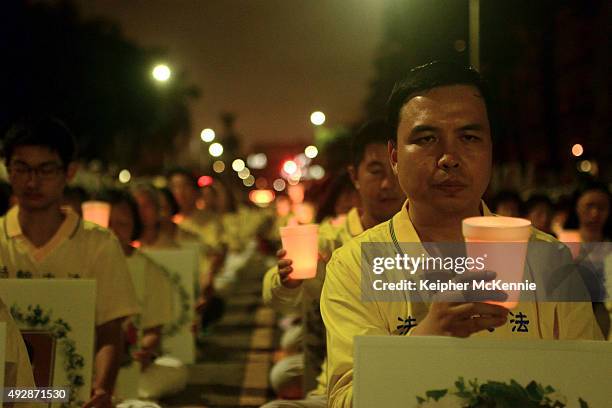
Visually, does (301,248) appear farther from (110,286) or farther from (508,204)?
(508,204)

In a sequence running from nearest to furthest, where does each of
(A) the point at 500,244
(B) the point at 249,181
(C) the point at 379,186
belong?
(A) the point at 500,244, (C) the point at 379,186, (B) the point at 249,181

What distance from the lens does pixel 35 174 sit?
5.12 metres

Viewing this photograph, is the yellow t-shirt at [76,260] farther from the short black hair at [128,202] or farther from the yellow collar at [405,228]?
the short black hair at [128,202]

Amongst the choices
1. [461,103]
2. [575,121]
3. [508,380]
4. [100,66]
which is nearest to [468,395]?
[508,380]

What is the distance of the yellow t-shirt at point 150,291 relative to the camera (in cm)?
816

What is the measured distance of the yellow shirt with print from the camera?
5750 millimetres

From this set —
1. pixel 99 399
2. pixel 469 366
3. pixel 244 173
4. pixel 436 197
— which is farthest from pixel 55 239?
pixel 244 173

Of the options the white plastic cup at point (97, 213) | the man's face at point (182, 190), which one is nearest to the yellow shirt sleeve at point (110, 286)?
the white plastic cup at point (97, 213)

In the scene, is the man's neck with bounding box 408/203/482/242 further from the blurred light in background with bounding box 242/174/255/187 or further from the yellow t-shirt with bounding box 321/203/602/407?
the blurred light in background with bounding box 242/174/255/187

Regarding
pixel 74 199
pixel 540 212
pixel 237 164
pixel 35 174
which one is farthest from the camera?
pixel 237 164

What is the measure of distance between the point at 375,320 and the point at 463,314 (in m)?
0.61

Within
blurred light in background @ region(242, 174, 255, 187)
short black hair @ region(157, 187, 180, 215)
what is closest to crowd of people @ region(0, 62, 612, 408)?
short black hair @ region(157, 187, 180, 215)

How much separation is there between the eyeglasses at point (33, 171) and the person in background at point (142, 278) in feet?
9.49

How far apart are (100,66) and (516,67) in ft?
91.4
